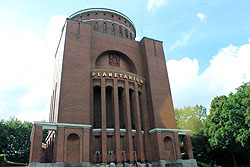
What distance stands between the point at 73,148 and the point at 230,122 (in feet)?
68.0

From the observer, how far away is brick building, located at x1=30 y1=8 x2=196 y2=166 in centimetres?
1812

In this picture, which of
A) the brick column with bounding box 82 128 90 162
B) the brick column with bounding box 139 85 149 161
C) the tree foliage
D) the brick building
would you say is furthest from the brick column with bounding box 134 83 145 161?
the tree foliage

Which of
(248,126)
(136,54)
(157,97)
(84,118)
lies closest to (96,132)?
(84,118)

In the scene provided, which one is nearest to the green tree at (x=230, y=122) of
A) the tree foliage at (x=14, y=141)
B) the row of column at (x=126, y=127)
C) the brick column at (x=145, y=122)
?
the brick column at (x=145, y=122)

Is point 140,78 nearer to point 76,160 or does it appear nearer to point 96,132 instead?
point 96,132

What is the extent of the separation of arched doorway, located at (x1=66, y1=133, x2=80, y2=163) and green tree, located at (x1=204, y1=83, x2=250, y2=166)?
1994cm

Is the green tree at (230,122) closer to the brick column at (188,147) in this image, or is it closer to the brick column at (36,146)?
the brick column at (188,147)

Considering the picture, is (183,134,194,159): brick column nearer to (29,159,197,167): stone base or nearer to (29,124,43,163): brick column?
(29,159,197,167): stone base

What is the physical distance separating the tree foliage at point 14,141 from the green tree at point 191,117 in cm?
3010

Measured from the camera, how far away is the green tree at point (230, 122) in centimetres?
2572

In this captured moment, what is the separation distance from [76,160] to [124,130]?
19.0 feet

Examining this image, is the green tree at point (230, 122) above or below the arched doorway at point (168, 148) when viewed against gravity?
above

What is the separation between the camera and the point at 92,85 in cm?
2191

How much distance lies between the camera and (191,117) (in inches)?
1572
